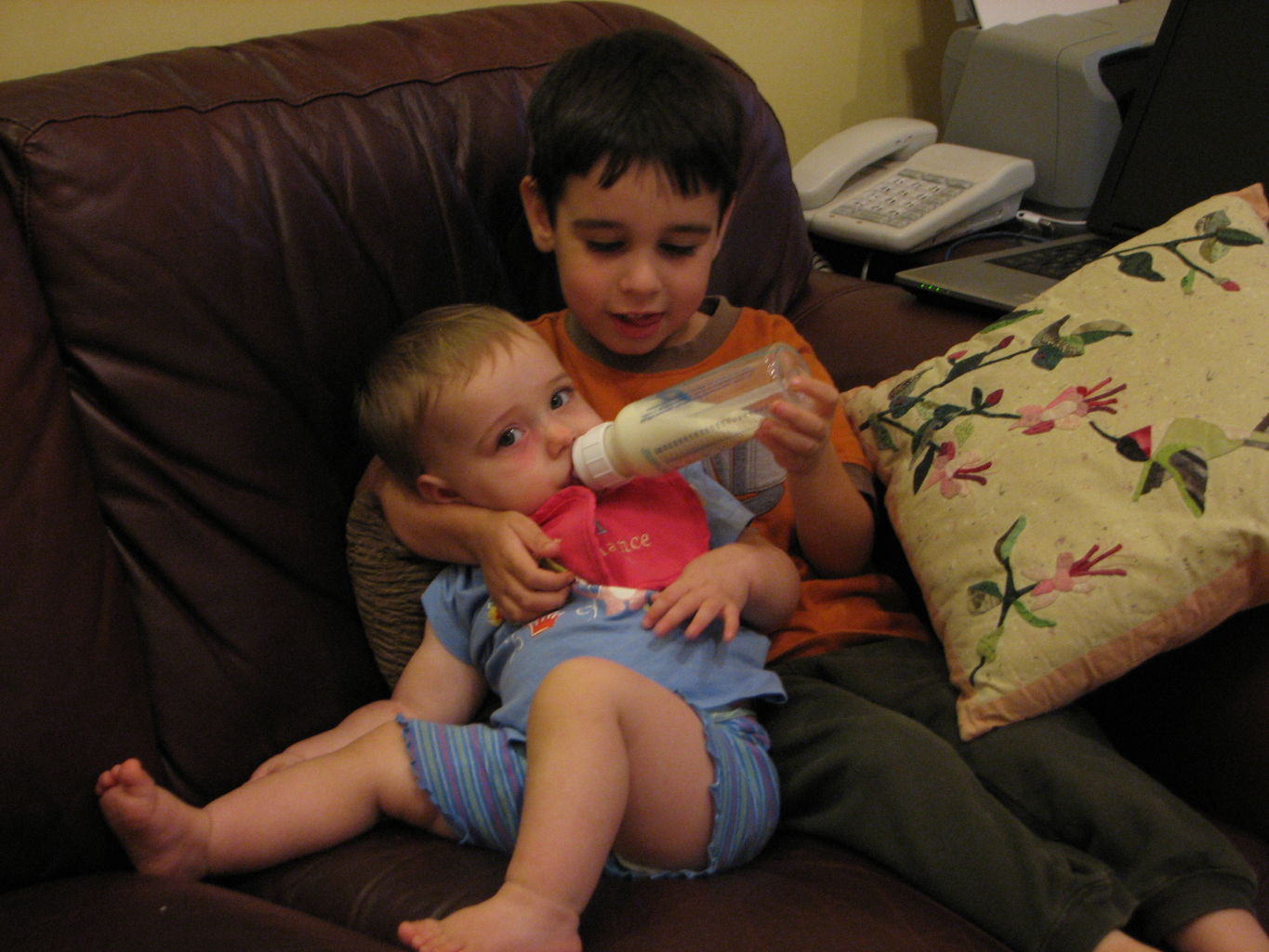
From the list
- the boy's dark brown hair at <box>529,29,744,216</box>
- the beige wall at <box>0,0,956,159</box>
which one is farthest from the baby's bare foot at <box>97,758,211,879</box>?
the beige wall at <box>0,0,956,159</box>

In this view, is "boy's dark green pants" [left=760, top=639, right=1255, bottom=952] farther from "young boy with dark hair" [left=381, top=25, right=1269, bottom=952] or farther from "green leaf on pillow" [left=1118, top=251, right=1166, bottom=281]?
"green leaf on pillow" [left=1118, top=251, right=1166, bottom=281]

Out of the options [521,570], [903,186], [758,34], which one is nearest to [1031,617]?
[521,570]

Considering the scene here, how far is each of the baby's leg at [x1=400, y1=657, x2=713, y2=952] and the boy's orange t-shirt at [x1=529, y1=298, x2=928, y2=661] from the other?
10.5 inches

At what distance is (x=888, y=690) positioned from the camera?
3.47 ft

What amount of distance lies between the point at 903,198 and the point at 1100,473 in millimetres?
965

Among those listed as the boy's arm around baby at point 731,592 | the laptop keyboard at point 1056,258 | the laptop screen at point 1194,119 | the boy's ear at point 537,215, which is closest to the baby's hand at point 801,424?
the boy's arm around baby at point 731,592

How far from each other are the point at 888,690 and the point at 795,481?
9.4 inches

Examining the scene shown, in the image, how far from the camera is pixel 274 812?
940 millimetres

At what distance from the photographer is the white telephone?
1745mm

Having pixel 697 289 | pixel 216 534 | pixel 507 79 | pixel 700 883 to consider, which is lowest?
pixel 700 883

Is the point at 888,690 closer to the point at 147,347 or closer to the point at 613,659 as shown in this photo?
the point at 613,659

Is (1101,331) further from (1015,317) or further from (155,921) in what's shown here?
(155,921)

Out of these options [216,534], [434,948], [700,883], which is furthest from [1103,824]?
[216,534]

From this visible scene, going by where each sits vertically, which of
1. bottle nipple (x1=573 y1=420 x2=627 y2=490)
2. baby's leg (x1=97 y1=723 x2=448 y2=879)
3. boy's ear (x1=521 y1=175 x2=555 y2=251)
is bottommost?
baby's leg (x1=97 y1=723 x2=448 y2=879)
